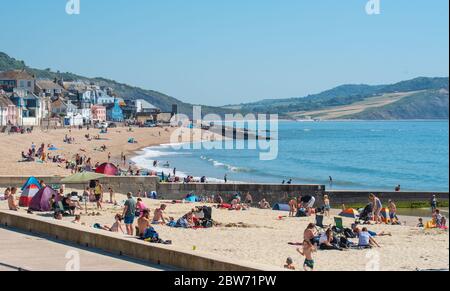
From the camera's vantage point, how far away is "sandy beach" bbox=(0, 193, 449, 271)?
15562mm

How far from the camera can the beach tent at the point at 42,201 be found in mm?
20500

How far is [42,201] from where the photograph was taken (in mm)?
20547

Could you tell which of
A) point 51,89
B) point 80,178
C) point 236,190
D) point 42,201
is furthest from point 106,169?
point 51,89

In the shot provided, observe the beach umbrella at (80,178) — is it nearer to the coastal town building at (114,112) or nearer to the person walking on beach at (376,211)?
the person walking on beach at (376,211)

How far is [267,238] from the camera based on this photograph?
62.9ft

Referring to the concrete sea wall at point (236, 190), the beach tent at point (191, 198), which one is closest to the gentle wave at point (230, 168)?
the concrete sea wall at point (236, 190)

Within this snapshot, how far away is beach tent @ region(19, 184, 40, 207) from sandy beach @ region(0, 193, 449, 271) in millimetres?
477

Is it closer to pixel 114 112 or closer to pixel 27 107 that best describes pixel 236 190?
pixel 27 107

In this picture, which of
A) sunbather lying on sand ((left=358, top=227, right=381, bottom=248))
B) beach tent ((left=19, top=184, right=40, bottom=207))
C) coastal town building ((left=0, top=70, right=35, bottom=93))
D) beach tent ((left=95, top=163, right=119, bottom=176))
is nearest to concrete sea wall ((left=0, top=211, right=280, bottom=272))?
beach tent ((left=19, top=184, right=40, bottom=207))

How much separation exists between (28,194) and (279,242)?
7220 mm

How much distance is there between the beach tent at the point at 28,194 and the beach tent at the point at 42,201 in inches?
35.2
